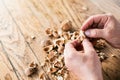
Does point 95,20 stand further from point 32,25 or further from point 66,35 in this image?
point 32,25

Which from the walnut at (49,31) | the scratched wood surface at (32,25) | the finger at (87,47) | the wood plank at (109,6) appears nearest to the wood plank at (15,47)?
the scratched wood surface at (32,25)

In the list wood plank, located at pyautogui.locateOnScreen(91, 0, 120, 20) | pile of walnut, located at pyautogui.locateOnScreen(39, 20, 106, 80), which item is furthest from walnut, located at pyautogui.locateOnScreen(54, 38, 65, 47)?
wood plank, located at pyautogui.locateOnScreen(91, 0, 120, 20)

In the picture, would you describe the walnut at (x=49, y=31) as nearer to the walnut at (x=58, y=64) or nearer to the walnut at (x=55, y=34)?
the walnut at (x=55, y=34)

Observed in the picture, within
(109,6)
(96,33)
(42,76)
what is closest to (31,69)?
(42,76)

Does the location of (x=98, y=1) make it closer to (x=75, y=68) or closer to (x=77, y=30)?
(x=77, y=30)

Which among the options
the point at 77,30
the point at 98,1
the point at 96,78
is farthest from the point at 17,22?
the point at 96,78

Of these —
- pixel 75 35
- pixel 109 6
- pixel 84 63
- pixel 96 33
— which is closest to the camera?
pixel 84 63

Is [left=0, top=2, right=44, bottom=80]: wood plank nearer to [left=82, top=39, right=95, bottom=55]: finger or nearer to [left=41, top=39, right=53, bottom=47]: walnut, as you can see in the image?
[left=41, top=39, right=53, bottom=47]: walnut
